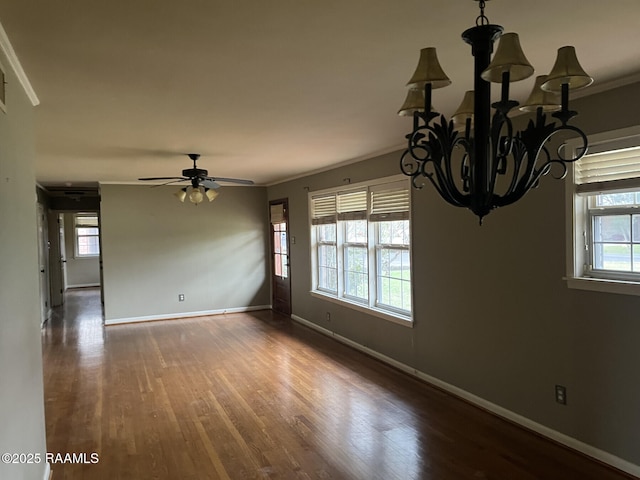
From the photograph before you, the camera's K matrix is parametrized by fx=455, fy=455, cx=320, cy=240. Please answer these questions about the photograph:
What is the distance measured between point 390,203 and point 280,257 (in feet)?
12.1

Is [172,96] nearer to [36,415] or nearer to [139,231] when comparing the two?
[36,415]

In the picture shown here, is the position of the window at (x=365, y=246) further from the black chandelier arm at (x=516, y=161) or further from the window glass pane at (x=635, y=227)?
the black chandelier arm at (x=516, y=161)

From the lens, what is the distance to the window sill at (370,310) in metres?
4.86

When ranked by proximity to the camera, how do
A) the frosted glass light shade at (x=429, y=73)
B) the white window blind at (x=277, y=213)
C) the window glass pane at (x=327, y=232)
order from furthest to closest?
the white window blind at (x=277, y=213) < the window glass pane at (x=327, y=232) < the frosted glass light shade at (x=429, y=73)

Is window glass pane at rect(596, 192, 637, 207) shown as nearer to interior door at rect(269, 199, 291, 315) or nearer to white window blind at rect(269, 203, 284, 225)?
interior door at rect(269, 199, 291, 315)

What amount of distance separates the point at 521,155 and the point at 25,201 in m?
2.48

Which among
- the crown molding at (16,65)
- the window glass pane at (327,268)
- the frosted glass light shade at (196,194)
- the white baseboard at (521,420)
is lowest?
the white baseboard at (521,420)

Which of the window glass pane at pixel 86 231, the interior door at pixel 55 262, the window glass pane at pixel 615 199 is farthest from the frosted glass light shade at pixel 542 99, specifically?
the window glass pane at pixel 86 231

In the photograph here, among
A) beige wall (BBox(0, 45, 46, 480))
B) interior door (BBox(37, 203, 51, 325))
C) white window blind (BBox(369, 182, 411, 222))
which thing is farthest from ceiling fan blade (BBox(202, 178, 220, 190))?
interior door (BBox(37, 203, 51, 325))

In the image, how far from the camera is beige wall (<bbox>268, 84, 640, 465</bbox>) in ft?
9.35

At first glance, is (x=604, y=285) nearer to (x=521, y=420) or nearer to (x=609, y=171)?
(x=609, y=171)

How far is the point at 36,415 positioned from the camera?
8.36ft

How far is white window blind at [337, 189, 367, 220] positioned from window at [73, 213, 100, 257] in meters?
9.63

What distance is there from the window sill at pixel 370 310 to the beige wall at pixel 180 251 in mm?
2199
